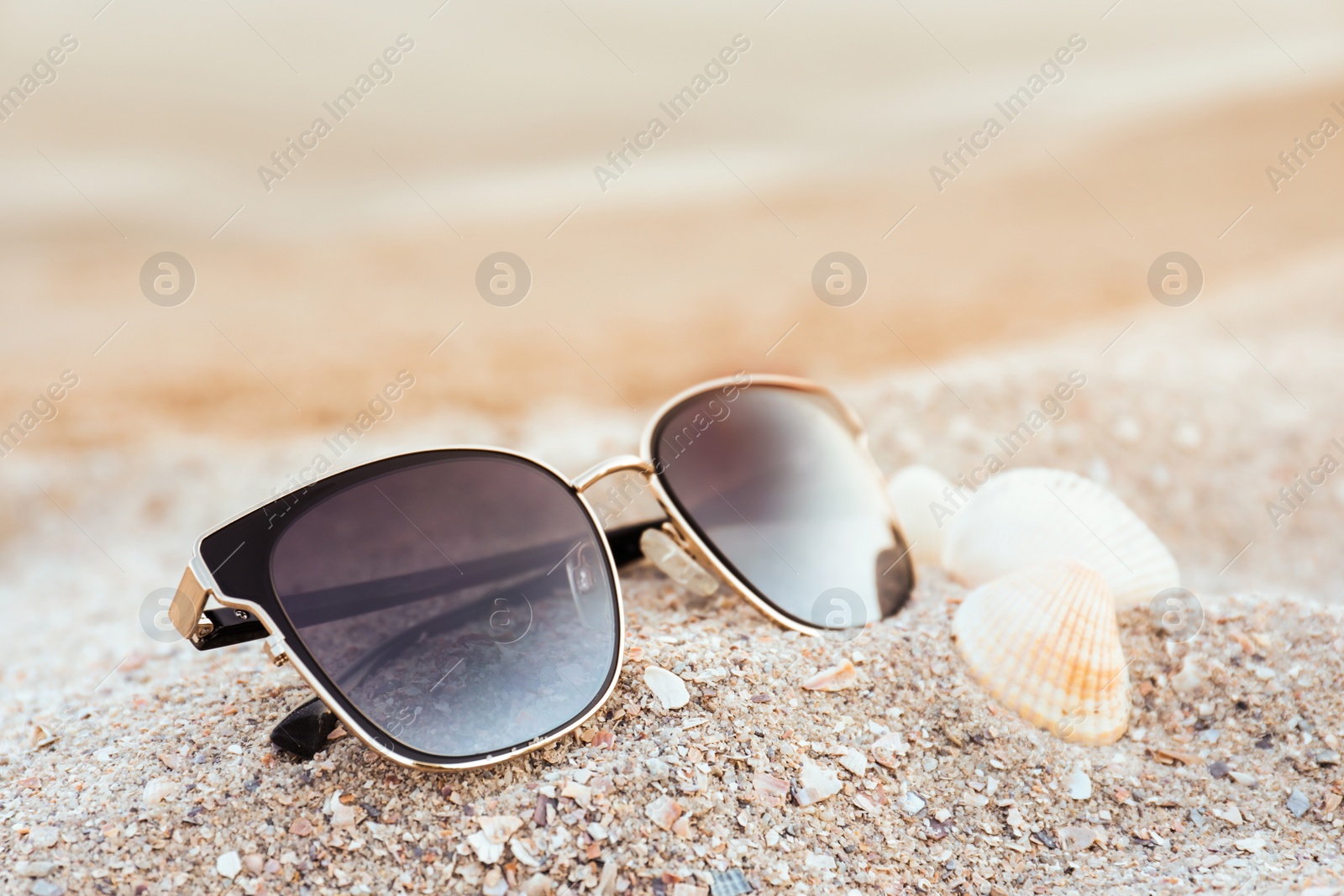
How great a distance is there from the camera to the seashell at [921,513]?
5.86ft

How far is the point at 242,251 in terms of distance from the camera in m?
5.05

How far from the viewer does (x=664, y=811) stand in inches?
38.7

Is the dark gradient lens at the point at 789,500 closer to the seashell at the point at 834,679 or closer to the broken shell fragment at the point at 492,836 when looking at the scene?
the seashell at the point at 834,679

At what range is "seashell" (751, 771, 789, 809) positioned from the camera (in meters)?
1.03

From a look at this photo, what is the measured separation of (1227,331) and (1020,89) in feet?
15.5

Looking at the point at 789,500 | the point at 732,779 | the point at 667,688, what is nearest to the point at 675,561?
the point at 789,500

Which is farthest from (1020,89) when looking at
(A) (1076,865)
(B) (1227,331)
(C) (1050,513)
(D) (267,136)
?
(A) (1076,865)

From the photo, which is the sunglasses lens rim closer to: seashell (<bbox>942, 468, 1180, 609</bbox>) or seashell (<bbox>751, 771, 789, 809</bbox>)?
seashell (<bbox>751, 771, 789, 809</bbox>)

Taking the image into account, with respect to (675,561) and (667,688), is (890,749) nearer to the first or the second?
(667,688)

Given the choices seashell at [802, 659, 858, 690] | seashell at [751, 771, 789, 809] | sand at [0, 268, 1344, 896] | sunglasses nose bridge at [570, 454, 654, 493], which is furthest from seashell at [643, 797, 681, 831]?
sunglasses nose bridge at [570, 454, 654, 493]

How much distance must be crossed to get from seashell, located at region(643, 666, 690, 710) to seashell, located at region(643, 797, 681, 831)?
→ 0.16 metres

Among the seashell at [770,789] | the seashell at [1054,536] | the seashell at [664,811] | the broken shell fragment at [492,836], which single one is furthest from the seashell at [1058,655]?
the broken shell fragment at [492,836]

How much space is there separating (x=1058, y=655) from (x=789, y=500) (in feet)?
1.92

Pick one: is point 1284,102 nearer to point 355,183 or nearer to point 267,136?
point 355,183
